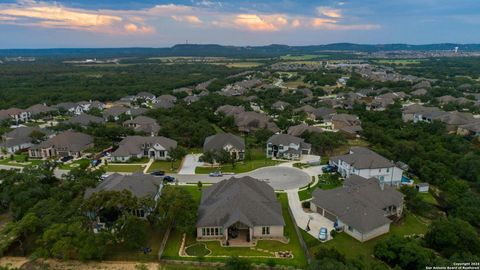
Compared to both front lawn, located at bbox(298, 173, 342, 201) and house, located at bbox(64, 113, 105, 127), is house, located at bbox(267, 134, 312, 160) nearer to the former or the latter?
front lawn, located at bbox(298, 173, 342, 201)

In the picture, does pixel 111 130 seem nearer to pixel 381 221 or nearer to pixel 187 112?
pixel 187 112

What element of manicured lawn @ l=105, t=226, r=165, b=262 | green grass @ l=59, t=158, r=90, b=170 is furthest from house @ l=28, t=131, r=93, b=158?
manicured lawn @ l=105, t=226, r=165, b=262

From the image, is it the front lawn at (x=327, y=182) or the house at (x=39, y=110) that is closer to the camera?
the front lawn at (x=327, y=182)

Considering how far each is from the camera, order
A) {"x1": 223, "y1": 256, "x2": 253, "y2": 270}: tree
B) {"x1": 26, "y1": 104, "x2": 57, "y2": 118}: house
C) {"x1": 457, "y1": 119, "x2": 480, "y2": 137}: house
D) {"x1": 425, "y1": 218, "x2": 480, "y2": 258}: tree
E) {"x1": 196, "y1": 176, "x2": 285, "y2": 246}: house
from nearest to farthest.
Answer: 1. {"x1": 223, "y1": 256, "x2": 253, "y2": 270}: tree
2. {"x1": 425, "y1": 218, "x2": 480, "y2": 258}: tree
3. {"x1": 196, "y1": 176, "x2": 285, "y2": 246}: house
4. {"x1": 457, "y1": 119, "x2": 480, "y2": 137}: house
5. {"x1": 26, "y1": 104, "x2": 57, "y2": 118}: house

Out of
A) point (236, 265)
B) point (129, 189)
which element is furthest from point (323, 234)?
point (129, 189)

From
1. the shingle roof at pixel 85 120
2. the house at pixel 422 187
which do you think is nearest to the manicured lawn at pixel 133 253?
the house at pixel 422 187

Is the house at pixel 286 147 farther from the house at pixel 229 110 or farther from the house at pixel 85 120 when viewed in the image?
the house at pixel 85 120

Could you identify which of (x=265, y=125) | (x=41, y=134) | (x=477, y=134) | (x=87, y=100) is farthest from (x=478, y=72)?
(x=41, y=134)
